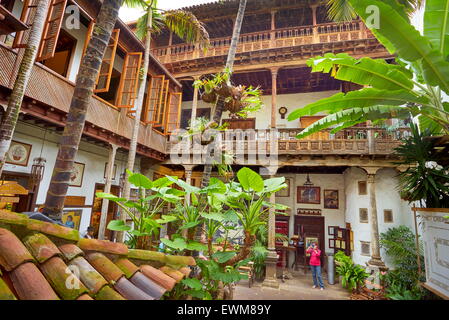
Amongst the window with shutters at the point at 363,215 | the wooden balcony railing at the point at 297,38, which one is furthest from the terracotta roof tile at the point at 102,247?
the window with shutters at the point at 363,215

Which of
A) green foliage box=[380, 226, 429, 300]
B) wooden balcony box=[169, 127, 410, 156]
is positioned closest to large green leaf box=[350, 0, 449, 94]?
wooden balcony box=[169, 127, 410, 156]

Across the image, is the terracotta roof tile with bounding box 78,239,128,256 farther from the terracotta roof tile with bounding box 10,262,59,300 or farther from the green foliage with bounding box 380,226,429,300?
the green foliage with bounding box 380,226,429,300

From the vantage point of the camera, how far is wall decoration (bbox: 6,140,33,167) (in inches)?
243

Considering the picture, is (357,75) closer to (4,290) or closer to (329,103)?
(329,103)

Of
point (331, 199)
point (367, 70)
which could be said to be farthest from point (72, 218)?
point (331, 199)

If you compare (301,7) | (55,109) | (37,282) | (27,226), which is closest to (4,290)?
(37,282)

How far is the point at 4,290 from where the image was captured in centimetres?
90

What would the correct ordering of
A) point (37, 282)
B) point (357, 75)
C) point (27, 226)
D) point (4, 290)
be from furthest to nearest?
1. point (357, 75)
2. point (27, 226)
3. point (37, 282)
4. point (4, 290)

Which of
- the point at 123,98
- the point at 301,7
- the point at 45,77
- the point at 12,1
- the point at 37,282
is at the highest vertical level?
the point at 301,7

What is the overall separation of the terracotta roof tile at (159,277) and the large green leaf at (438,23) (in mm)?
5002

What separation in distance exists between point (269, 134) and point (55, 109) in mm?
8155

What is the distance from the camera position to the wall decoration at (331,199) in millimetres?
12484

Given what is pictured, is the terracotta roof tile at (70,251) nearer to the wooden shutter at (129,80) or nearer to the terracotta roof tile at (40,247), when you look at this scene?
the terracotta roof tile at (40,247)

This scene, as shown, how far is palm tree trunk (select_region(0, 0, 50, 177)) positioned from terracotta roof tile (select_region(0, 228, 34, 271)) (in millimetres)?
4054
